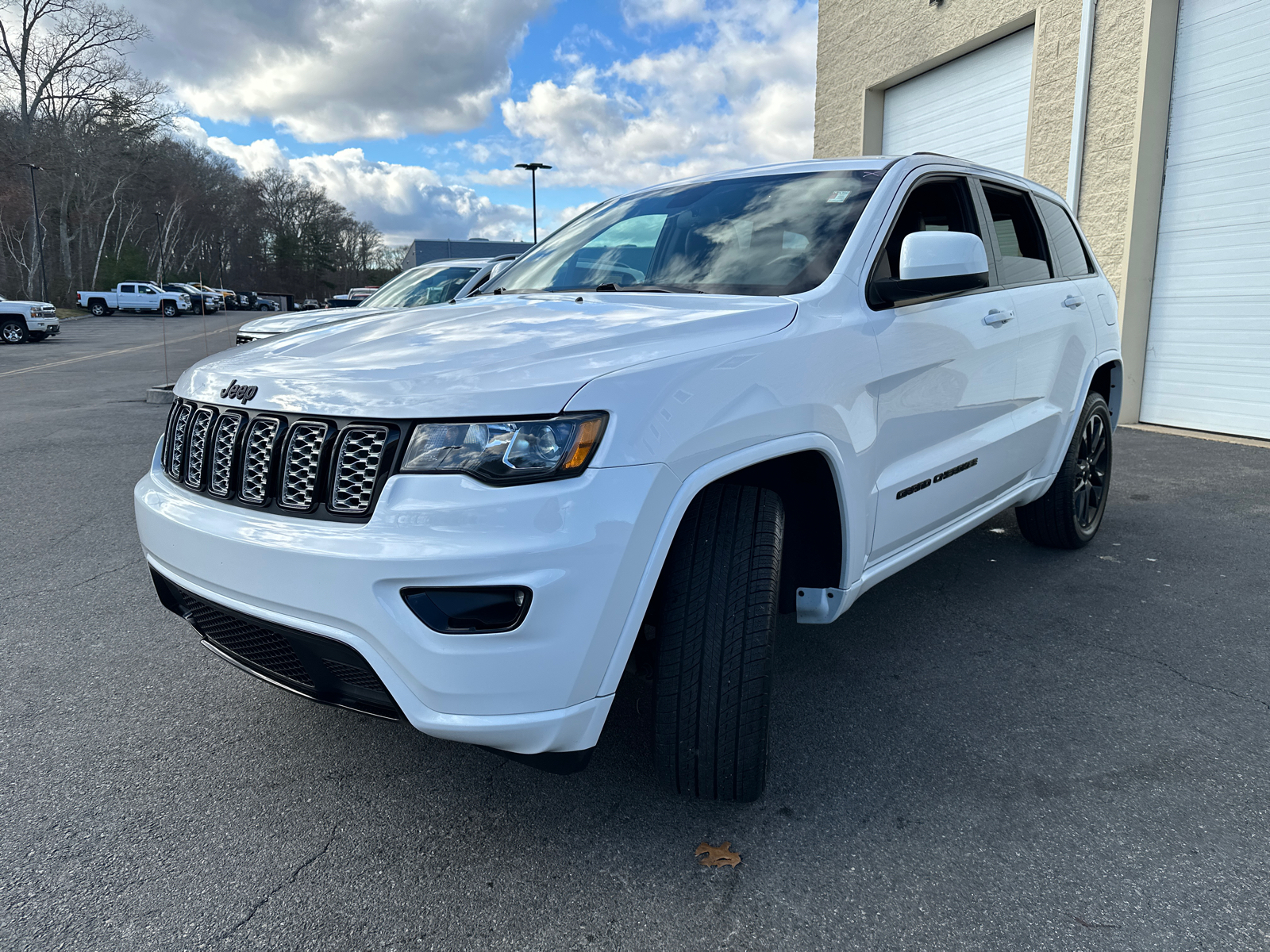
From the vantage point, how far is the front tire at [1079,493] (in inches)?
163

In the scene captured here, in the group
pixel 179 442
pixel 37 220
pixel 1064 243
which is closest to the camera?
pixel 179 442

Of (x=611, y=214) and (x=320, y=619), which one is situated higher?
(x=611, y=214)

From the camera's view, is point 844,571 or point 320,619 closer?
point 320,619

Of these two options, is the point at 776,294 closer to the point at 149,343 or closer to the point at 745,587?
the point at 745,587

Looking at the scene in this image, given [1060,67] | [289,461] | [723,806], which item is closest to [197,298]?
[1060,67]

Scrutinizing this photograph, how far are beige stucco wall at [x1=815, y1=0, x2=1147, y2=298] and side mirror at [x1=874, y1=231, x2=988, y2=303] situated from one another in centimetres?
754

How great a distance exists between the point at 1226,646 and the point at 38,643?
4.55 m

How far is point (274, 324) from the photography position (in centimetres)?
905

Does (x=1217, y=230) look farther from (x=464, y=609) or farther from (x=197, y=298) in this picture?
(x=197, y=298)

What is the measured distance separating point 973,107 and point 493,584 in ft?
37.8

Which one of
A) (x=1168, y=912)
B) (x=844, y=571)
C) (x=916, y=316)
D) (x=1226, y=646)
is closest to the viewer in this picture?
(x=1168, y=912)

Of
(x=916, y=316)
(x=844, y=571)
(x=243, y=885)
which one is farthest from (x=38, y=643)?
(x=916, y=316)

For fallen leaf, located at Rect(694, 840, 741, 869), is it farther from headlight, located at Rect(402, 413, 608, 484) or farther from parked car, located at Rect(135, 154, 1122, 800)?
headlight, located at Rect(402, 413, 608, 484)

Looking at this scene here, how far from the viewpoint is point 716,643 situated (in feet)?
6.63
